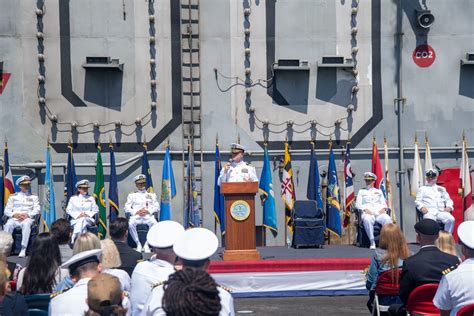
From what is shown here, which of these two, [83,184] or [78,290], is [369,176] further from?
[78,290]

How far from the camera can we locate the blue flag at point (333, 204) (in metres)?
14.9

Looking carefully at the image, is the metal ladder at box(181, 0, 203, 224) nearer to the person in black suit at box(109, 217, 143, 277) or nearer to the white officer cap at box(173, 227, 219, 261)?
the person in black suit at box(109, 217, 143, 277)

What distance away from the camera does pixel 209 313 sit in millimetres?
3418

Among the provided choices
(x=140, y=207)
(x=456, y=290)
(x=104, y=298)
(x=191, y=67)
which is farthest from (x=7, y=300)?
(x=191, y=67)

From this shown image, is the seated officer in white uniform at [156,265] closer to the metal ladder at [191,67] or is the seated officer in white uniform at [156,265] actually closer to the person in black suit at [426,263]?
the person in black suit at [426,263]

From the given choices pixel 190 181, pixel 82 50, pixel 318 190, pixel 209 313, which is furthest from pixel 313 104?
pixel 209 313

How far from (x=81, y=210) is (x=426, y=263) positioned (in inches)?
348

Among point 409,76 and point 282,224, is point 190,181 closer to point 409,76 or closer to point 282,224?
point 282,224

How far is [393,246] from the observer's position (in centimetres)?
666

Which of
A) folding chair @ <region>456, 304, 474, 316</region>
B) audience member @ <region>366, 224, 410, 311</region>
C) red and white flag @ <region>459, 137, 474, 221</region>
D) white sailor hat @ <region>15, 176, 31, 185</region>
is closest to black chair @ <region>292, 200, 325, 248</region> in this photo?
red and white flag @ <region>459, 137, 474, 221</region>

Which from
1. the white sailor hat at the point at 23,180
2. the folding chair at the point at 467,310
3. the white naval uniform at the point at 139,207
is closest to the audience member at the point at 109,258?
the folding chair at the point at 467,310

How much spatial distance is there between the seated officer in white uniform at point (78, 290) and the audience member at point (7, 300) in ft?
0.46

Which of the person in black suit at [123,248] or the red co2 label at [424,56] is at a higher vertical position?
the red co2 label at [424,56]

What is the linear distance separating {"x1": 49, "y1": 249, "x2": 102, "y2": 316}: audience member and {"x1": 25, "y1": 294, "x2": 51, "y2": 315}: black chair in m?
0.62
